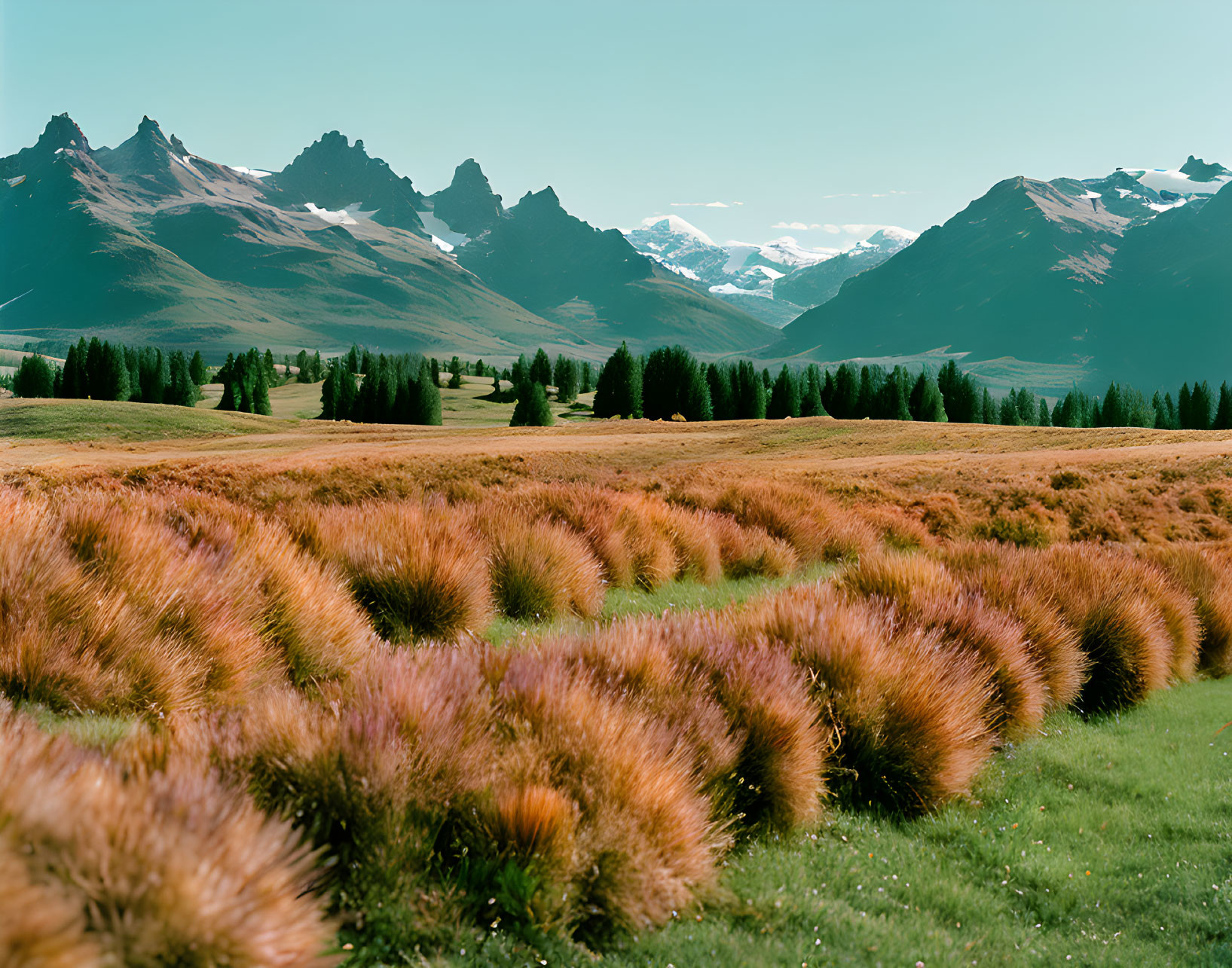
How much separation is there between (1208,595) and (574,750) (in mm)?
8085

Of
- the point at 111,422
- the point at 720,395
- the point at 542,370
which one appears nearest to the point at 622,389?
the point at 720,395

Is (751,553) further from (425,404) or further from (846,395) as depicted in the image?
(846,395)

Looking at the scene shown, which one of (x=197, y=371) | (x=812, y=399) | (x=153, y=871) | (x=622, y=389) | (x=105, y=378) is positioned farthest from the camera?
(x=197, y=371)

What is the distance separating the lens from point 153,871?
200cm

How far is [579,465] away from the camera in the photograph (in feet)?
102

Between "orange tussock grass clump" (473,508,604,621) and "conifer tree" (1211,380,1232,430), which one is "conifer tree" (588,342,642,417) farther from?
"orange tussock grass clump" (473,508,604,621)

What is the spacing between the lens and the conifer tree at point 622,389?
99.8 metres

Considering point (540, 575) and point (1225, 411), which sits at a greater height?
point (1225, 411)

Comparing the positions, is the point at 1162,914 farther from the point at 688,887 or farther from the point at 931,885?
the point at 688,887

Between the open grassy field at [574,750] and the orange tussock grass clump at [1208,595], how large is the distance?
4 cm

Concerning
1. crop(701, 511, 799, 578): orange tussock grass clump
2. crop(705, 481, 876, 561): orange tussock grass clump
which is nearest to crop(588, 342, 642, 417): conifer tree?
crop(705, 481, 876, 561): orange tussock grass clump

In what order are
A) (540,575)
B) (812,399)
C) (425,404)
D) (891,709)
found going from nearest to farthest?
(891,709)
(540,575)
(425,404)
(812,399)

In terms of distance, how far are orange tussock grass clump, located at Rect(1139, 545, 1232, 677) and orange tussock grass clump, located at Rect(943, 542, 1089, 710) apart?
1.93 meters

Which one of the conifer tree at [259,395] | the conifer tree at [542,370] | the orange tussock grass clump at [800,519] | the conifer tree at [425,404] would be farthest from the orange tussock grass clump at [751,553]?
the conifer tree at [542,370]
